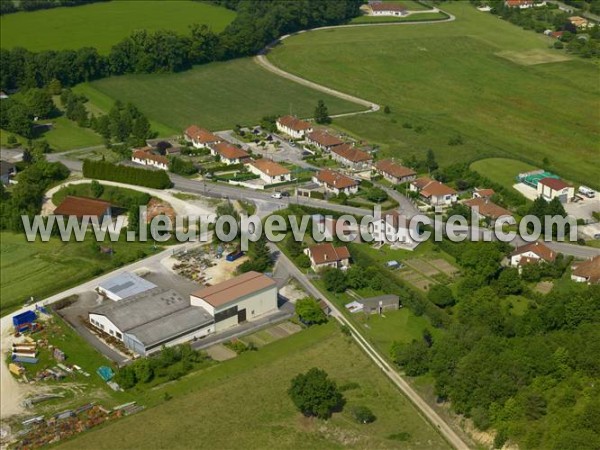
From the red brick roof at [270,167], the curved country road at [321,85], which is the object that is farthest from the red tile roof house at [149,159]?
the curved country road at [321,85]

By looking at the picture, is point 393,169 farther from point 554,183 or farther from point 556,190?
point 556,190

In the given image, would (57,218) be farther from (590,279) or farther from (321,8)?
(321,8)

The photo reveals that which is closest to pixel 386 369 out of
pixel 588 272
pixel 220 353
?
pixel 220 353

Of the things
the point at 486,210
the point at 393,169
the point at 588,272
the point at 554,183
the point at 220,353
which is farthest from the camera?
the point at 393,169

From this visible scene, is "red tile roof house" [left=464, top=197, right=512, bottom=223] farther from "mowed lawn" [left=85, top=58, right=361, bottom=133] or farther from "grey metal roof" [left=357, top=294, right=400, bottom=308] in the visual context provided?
"mowed lawn" [left=85, top=58, right=361, bottom=133]

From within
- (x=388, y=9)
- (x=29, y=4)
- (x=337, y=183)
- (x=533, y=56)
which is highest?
(x=29, y=4)

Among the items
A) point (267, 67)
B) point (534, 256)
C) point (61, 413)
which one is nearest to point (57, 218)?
point (61, 413)
